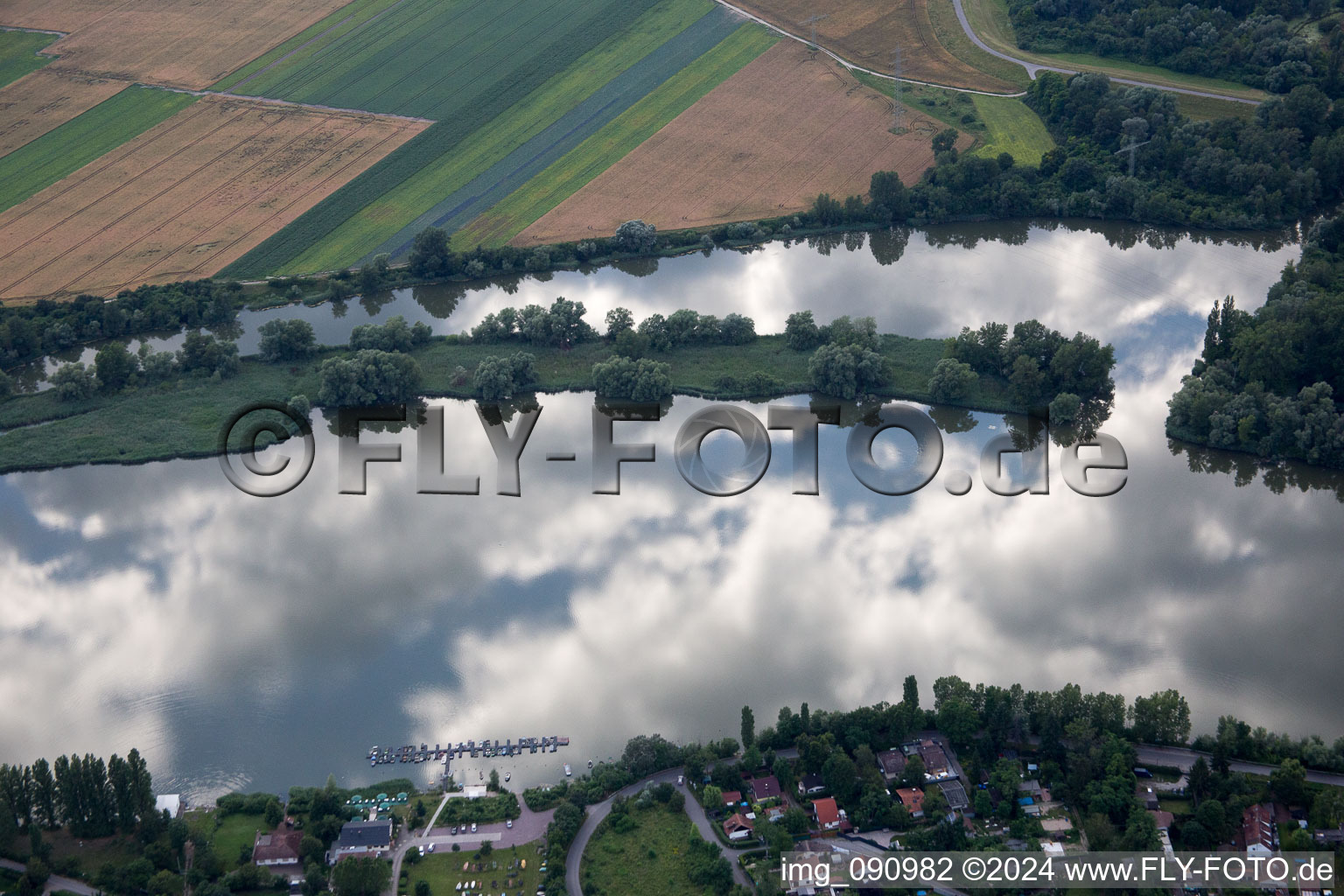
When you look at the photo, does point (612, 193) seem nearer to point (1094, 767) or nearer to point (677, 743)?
point (677, 743)

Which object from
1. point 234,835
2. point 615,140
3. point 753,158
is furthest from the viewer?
point 615,140

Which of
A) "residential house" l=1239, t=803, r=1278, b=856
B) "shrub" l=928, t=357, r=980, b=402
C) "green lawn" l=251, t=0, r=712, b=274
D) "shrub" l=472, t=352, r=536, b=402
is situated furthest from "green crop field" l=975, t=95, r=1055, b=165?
"residential house" l=1239, t=803, r=1278, b=856

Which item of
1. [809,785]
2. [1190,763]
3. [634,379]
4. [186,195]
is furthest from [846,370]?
[186,195]

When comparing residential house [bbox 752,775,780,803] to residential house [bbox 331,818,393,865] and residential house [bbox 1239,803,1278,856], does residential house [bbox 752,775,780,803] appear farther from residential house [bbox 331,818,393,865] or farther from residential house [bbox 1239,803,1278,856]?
residential house [bbox 1239,803,1278,856]

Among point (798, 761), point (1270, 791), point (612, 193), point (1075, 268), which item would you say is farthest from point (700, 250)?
point (1270, 791)

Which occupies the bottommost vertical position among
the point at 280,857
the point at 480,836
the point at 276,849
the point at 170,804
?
the point at 280,857

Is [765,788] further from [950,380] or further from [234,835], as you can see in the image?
[950,380]

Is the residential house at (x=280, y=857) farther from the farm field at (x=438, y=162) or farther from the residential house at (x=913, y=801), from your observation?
the farm field at (x=438, y=162)
